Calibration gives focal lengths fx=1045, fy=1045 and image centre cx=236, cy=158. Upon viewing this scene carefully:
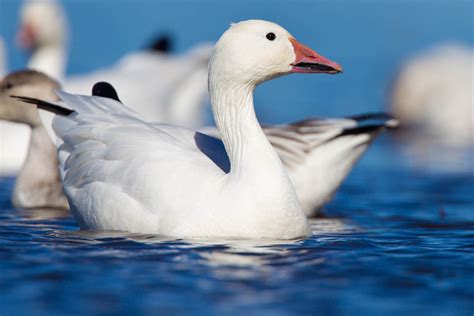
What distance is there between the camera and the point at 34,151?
9.30 metres

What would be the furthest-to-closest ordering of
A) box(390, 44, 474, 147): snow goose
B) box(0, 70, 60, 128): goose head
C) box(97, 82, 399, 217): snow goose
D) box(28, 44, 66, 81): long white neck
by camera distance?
box(390, 44, 474, 147): snow goose
box(28, 44, 66, 81): long white neck
box(0, 70, 60, 128): goose head
box(97, 82, 399, 217): snow goose

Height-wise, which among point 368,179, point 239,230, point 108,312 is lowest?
point 108,312

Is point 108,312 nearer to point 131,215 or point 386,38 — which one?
point 131,215

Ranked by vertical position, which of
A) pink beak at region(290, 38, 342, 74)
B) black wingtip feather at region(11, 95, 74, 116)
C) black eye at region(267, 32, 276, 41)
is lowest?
black wingtip feather at region(11, 95, 74, 116)

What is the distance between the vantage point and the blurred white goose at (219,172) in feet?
20.7

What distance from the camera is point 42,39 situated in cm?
1416

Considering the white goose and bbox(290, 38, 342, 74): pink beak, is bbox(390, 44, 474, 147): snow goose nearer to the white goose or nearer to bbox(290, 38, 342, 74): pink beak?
the white goose

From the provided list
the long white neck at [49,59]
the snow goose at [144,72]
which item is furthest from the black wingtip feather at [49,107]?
the long white neck at [49,59]

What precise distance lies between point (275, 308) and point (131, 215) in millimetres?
1812

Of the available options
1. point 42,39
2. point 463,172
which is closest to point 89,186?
point 463,172

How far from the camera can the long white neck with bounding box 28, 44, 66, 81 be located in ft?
45.6

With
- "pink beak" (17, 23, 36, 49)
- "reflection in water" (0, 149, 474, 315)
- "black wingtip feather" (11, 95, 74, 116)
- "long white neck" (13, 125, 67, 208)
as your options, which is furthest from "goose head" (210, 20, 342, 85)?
"pink beak" (17, 23, 36, 49)

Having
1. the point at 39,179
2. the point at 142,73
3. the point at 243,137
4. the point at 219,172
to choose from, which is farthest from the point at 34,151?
A: the point at 142,73

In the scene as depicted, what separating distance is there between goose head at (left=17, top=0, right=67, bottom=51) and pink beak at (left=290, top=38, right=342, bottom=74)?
816 cm
